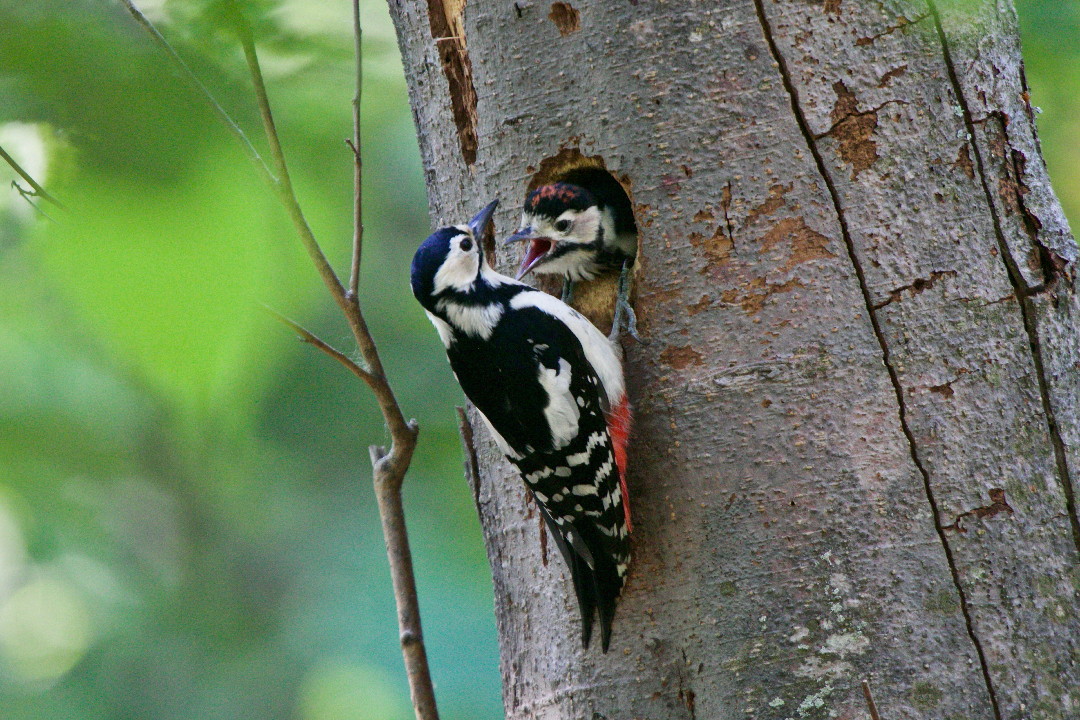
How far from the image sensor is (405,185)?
5570 mm

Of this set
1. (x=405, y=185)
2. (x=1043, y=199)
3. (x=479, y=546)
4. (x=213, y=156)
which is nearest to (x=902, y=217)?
(x=1043, y=199)

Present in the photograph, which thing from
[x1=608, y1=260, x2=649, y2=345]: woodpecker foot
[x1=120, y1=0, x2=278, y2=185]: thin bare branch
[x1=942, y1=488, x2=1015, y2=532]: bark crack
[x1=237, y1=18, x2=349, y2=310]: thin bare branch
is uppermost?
[x1=608, y1=260, x2=649, y2=345]: woodpecker foot

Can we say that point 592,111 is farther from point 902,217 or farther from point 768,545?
point 768,545

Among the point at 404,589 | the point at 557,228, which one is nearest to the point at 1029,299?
the point at 557,228

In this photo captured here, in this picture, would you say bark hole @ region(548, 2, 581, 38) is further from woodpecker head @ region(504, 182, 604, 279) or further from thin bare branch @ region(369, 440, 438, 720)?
thin bare branch @ region(369, 440, 438, 720)

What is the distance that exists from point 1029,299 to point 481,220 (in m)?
1.31

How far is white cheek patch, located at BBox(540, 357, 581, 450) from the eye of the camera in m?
2.65

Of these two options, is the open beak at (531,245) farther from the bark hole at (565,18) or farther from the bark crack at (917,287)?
the bark crack at (917,287)

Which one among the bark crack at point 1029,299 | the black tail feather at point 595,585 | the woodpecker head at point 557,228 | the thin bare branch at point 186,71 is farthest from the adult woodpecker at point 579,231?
the thin bare branch at point 186,71

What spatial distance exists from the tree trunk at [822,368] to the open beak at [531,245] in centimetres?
25

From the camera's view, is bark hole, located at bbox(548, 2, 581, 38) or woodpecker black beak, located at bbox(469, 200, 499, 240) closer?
bark hole, located at bbox(548, 2, 581, 38)

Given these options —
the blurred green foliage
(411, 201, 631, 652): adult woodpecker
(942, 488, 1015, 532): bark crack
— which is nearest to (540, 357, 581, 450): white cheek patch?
(411, 201, 631, 652): adult woodpecker

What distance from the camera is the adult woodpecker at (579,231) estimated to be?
9.12 ft

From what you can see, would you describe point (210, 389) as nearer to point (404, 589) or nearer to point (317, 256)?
point (317, 256)
